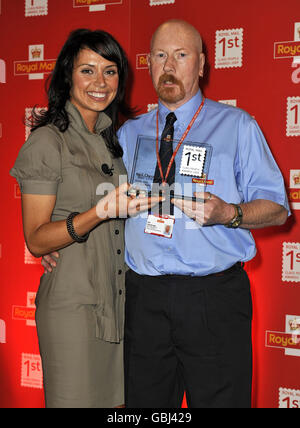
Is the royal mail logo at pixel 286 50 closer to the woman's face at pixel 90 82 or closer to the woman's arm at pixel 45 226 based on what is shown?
the woman's face at pixel 90 82

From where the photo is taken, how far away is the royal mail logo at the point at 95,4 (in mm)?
2854

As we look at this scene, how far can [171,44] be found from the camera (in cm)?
196

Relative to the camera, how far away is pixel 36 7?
3.03 meters

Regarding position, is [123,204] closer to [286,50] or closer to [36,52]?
[286,50]

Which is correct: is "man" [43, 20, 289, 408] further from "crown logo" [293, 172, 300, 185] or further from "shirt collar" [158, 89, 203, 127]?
"crown logo" [293, 172, 300, 185]

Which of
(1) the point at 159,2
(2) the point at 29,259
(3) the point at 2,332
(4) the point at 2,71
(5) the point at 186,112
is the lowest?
(3) the point at 2,332

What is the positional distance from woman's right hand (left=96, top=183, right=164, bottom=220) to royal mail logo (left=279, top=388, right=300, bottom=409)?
1.70m

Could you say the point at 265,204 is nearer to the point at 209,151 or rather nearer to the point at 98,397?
the point at 209,151

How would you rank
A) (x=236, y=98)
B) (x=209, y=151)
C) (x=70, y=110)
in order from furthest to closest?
1. (x=236, y=98)
2. (x=70, y=110)
3. (x=209, y=151)

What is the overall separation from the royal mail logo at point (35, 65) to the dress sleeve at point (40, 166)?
1.42 metres

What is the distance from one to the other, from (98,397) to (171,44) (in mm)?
1476

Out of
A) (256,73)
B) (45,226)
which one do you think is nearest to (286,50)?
(256,73)

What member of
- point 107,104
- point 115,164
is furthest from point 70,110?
point 115,164

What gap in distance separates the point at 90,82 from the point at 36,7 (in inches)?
55.4
